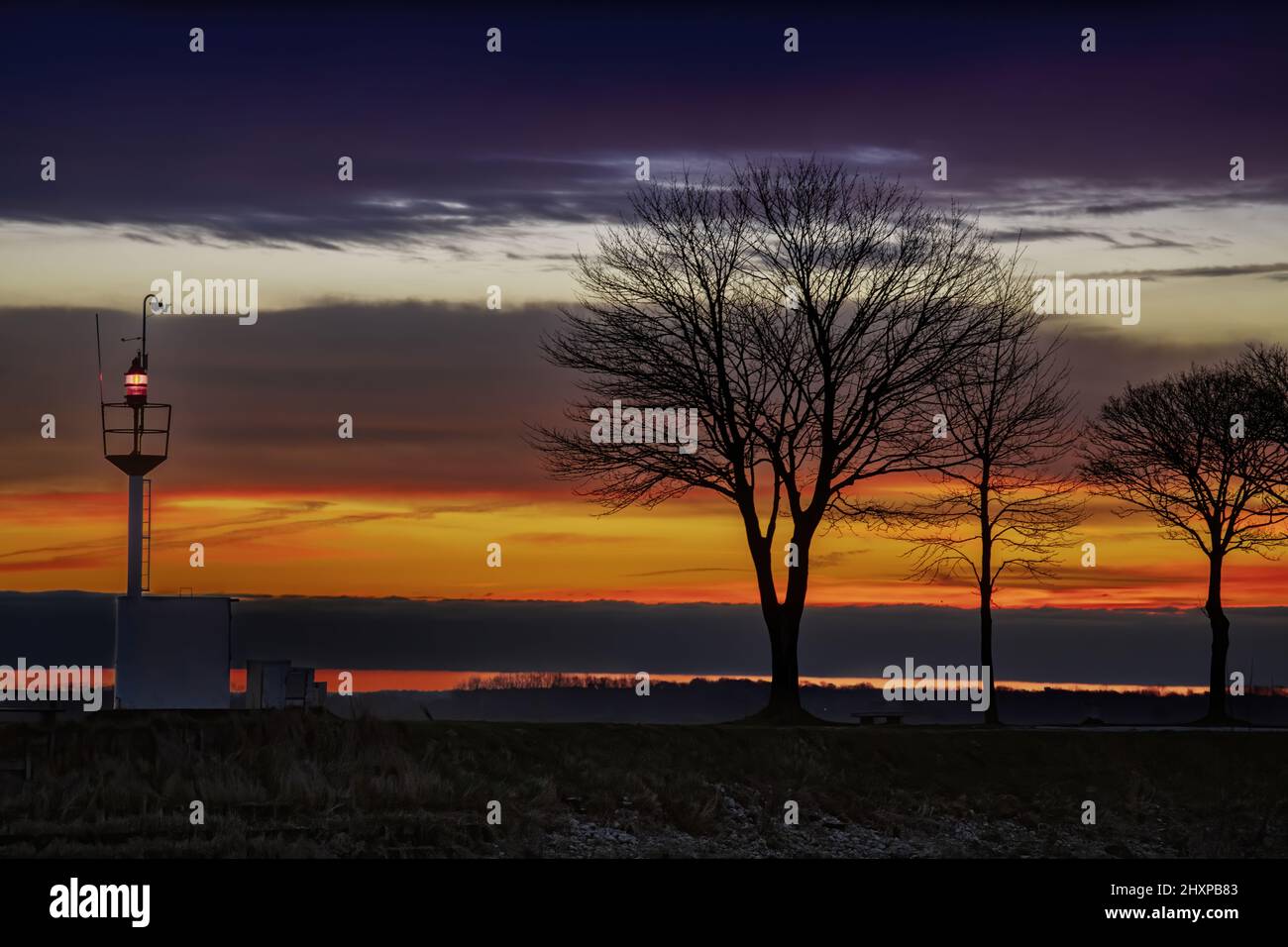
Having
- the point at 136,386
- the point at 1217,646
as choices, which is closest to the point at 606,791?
the point at 136,386

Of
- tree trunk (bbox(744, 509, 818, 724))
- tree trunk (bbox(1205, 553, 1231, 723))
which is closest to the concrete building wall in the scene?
tree trunk (bbox(744, 509, 818, 724))

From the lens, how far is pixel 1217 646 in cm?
5281

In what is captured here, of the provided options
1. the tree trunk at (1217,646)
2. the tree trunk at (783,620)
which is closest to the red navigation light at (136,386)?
the tree trunk at (783,620)

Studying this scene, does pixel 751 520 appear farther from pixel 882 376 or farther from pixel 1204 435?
pixel 1204 435

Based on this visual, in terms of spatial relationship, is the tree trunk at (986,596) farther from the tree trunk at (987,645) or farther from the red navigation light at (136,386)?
the red navigation light at (136,386)

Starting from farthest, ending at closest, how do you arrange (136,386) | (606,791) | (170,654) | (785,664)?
1. (785,664)
2. (136,386)
3. (170,654)
4. (606,791)

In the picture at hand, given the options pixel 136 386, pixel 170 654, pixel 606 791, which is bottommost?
pixel 606 791

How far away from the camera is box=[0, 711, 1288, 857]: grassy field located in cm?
3109

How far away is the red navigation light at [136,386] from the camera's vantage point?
41500mm

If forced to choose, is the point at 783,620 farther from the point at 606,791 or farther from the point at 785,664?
the point at 606,791

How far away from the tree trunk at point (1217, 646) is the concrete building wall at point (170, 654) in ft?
93.6

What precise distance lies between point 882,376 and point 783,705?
9723mm

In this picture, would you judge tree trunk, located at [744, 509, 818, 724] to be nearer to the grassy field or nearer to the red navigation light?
the grassy field

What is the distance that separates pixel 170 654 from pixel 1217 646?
30380 mm
